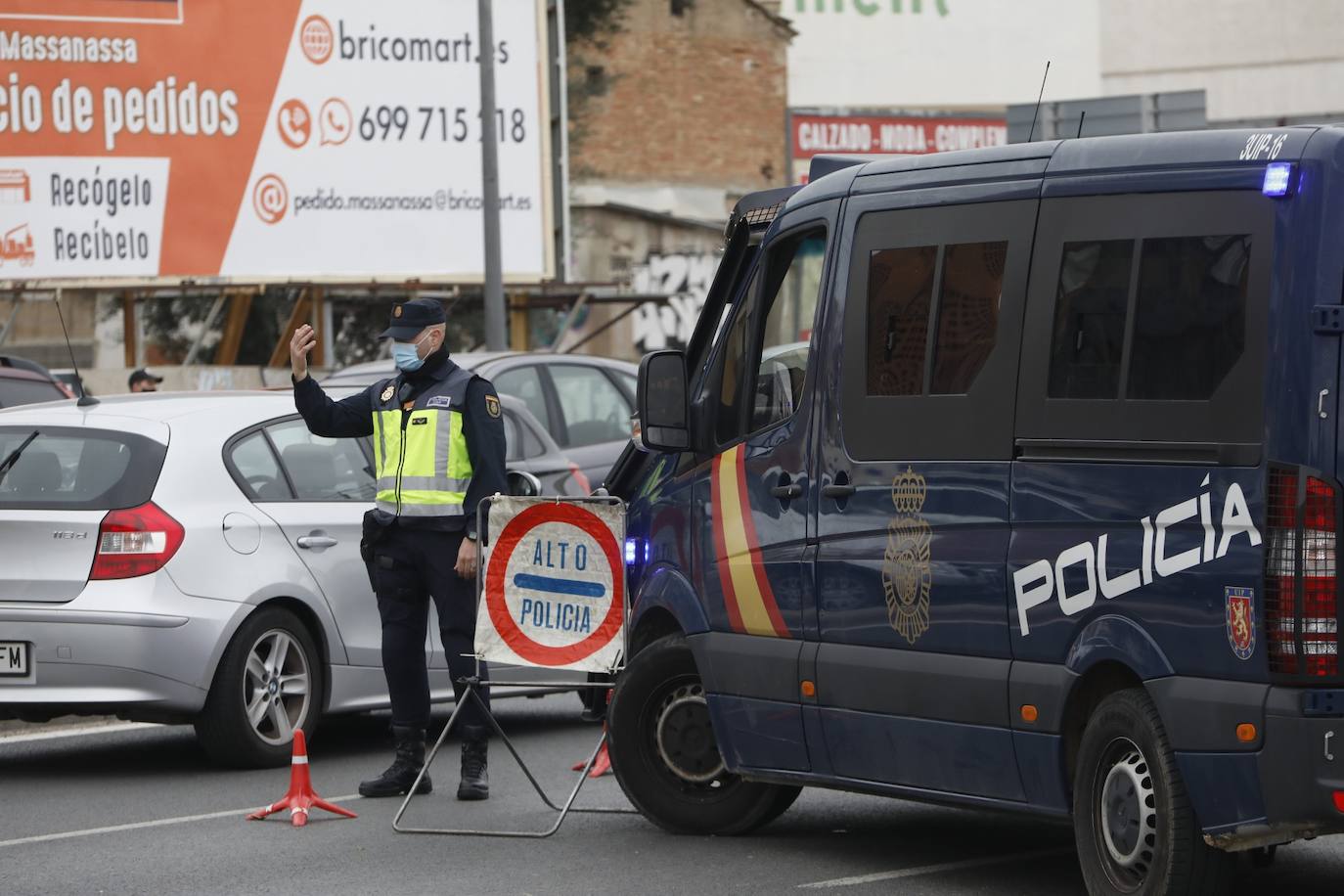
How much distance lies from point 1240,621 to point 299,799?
4106 millimetres

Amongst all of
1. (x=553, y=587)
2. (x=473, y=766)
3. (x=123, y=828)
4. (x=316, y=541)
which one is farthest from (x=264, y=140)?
(x=553, y=587)

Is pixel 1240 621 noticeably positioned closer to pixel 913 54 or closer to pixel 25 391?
pixel 25 391

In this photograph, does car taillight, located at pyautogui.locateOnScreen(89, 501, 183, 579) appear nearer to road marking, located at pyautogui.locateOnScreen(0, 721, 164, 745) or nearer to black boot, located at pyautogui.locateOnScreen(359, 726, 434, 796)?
black boot, located at pyautogui.locateOnScreen(359, 726, 434, 796)

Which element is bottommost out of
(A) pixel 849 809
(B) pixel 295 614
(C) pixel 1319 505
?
(A) pixel 849 809

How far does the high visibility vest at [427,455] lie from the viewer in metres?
8.90

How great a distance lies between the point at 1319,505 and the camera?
18.3ft

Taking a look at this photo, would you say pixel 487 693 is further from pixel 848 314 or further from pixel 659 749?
pixel 848 314

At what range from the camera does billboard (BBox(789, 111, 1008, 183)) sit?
161ft

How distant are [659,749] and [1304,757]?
3138mm

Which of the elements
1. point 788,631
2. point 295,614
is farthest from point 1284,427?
point 295,614

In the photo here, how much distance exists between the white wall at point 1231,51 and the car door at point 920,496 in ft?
211

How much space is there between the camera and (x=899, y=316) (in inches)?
279

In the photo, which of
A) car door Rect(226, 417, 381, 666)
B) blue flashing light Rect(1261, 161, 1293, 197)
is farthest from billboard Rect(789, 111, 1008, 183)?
blue flashing light Rect(1261, 161, 1293, 197)

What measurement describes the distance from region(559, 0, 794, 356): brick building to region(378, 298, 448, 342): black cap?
1248 inches
